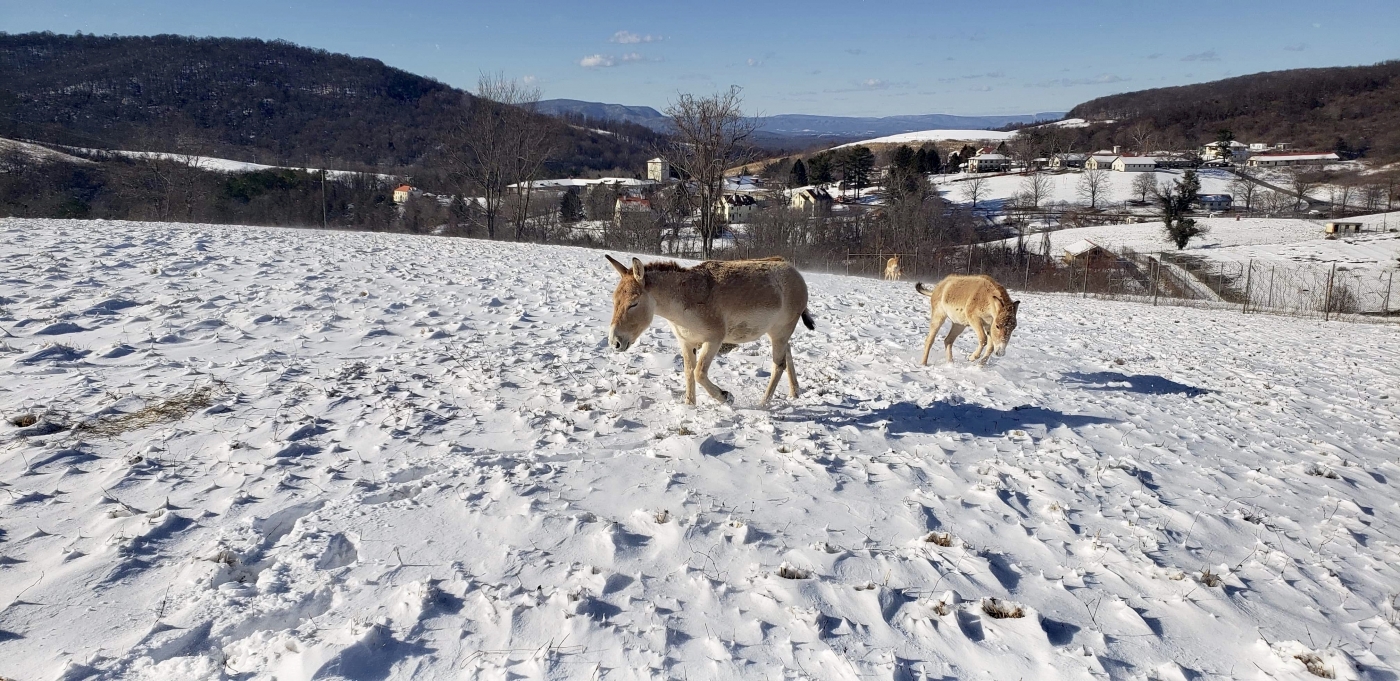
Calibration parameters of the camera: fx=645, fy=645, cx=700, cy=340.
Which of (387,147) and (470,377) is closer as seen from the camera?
(470,377)

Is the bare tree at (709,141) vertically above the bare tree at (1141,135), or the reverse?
the bare tree at (1141,135)

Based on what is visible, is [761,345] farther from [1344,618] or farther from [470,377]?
[1344,618]

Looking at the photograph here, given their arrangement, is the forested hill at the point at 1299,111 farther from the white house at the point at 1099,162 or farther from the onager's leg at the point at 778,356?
the onager's leg at the point at 778,356

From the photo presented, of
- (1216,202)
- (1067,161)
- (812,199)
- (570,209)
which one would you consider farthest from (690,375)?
(1067,161)

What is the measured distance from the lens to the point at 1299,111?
491 feet

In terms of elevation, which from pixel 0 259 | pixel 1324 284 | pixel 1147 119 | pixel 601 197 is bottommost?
pixel 1324 284

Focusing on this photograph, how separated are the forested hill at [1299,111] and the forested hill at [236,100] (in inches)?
5252

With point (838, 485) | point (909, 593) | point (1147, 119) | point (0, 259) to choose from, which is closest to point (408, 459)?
point (838, 485)

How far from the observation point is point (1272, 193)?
89875mm

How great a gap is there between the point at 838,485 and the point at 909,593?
60.0 inches

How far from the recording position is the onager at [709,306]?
661 cm

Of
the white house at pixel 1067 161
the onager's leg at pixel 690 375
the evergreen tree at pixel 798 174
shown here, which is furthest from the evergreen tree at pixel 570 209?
the white house at pixel 1067 161

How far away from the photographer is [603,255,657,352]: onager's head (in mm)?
6473

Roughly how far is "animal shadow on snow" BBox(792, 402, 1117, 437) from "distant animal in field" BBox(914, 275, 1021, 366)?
182 centimetres
